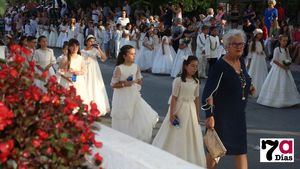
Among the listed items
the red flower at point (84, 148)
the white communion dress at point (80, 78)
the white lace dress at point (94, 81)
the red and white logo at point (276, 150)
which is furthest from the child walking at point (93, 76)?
the red flower at point (84, 148)

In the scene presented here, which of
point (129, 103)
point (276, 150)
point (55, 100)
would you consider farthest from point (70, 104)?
point (129, 103)

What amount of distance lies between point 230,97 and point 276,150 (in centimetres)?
111

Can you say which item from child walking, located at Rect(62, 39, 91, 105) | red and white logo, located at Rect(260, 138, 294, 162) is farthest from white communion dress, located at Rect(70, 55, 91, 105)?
red and white logo, located at Rect(260, 138, 294, 162)

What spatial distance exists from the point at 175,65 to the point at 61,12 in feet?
62.7

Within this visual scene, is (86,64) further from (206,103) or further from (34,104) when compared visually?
(34,104)

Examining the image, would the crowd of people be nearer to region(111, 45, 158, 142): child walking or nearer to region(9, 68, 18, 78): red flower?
region(111, 45, 158, 142): child walking

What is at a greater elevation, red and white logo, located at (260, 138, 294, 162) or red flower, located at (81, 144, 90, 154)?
red flower, located at (81, 144, 90, 154)

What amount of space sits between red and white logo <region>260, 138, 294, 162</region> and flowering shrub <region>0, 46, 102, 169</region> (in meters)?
3.70

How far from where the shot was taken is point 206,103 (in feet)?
19.1

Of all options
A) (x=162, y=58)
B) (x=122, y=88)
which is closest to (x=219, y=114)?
(x=122, y=88)

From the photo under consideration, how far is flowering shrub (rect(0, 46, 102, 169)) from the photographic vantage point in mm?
2705

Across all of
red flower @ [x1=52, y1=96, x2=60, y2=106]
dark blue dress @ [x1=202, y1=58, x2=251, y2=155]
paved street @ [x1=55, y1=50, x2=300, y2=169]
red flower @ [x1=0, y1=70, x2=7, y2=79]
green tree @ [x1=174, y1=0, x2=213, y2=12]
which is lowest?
paved street @ [x1=55, y1=50, x2=300, y2=169]

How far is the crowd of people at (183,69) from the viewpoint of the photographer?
5.87 metres

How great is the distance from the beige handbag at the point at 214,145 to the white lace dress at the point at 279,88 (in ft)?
21.4
